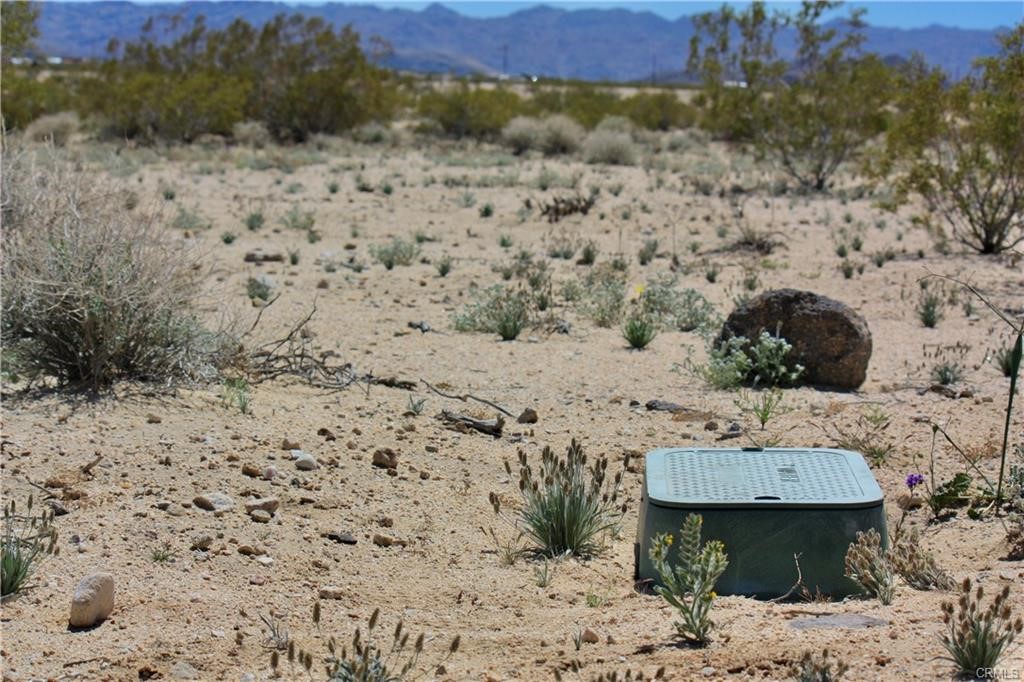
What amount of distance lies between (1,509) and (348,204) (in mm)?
13020

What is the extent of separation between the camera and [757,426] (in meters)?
6.94

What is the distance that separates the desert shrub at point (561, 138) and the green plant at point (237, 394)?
21871mm

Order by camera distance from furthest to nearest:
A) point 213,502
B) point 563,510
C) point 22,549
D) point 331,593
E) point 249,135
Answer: point 249,135, point 213,502, point 563,510, point 22,549, point 331,593

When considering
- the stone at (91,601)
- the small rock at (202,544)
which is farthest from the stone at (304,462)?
the stone at (91,601)

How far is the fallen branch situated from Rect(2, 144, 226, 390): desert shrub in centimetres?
143

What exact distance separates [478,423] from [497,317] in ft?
8.56

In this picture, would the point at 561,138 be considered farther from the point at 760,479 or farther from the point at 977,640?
the point at 977,640

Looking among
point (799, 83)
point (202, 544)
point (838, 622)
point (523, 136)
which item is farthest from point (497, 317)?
point (523, 136)

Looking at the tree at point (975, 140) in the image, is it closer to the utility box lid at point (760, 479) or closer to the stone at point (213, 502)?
the utility box lid at point (760, 479)

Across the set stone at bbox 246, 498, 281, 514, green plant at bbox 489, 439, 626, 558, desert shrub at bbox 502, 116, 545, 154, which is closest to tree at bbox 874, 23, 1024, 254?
green plant at bbox 489, 439, 626, 558

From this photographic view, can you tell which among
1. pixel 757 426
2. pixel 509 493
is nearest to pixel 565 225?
pixel 757 426

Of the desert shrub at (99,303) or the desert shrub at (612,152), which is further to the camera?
the desert shrub at (612,152)

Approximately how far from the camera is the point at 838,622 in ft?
12.0

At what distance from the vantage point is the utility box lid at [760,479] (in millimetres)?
4211
